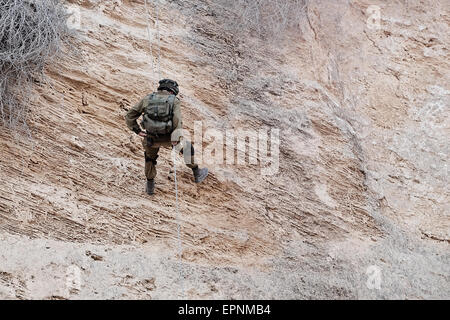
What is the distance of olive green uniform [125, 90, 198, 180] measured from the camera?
612cm

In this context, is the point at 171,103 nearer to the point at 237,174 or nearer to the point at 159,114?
the point at 159,114

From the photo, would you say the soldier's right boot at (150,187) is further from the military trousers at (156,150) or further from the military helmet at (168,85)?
the military helmet at (168,85)

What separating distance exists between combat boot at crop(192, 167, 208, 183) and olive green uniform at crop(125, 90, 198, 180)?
14 cm

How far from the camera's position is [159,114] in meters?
6.04

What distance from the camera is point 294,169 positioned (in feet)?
23.1

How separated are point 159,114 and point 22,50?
6.71 feet

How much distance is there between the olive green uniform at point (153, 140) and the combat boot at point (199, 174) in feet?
0.46

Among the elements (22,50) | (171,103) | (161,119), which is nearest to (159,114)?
(161,119)

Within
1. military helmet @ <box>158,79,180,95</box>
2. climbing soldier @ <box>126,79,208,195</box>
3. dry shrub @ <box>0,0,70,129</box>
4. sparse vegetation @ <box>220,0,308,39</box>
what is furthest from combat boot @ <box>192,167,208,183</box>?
sparse vegetation @ <box>220,0,308,39</box>

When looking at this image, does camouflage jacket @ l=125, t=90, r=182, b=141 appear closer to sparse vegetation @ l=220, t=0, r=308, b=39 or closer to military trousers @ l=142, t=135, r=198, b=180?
military trousers @ l=142, t=135, r=198, b=180

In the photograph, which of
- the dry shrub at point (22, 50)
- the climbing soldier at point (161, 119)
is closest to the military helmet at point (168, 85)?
the climbing soldier at point (161, 119)

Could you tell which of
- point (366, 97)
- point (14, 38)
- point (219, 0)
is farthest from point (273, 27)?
point (14, 38)

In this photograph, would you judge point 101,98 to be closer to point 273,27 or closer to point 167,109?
point 167,109

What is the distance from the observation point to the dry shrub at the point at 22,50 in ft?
21.4
